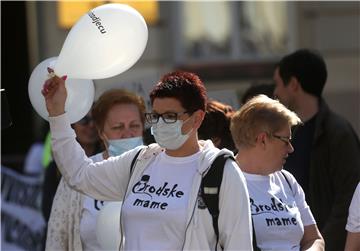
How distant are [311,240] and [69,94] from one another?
1.23 meters

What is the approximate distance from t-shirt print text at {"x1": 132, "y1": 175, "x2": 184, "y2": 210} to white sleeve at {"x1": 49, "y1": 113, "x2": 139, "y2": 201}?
18 centimetres

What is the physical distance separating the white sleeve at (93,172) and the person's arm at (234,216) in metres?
0.51

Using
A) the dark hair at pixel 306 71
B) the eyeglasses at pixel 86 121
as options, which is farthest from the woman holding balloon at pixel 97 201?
the eyeglasses at pixel 86 121

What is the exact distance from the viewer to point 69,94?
14.0ft

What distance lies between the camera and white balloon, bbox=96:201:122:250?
454 cm

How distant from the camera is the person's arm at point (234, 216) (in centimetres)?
364

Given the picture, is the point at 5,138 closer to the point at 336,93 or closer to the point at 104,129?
the point at 336,93

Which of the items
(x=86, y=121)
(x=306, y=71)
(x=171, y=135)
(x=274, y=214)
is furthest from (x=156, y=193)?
(x=86, y=121)

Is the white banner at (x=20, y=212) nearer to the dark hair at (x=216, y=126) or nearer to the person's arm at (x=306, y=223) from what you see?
A: the dark hair at (x=216, y=126)

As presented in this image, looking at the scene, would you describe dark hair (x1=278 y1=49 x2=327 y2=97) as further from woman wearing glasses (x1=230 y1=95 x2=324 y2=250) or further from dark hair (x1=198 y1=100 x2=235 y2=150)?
woman wearing glasses (x1=230 y1=95 x2=324 y2=250)

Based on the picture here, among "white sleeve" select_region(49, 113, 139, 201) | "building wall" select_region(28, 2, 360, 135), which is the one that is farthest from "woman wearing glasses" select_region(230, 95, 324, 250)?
"building wall" select_region(28, 2, 360, 135)

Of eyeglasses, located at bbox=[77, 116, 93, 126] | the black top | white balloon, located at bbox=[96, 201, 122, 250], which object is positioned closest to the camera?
white balloon, located at bbox=[96, 201, 122, 250]

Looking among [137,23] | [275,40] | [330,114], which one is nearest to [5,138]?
[275,40]

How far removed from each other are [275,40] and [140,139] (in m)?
9.98
